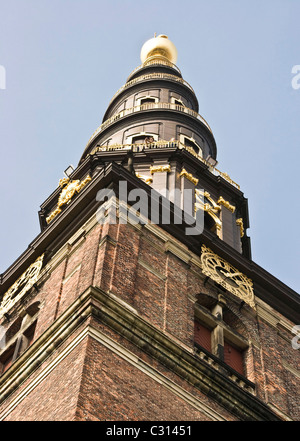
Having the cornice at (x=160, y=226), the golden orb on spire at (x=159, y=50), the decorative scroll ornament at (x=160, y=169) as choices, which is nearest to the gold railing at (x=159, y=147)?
the decorative scroll ornament at (x=160, y=169)

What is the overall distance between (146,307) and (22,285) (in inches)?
254

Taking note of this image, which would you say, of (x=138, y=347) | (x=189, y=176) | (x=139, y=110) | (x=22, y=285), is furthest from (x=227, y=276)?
(x=139, y=110)

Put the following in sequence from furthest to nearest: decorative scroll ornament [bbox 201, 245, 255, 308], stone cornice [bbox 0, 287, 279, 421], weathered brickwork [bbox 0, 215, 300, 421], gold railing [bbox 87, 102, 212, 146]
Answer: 1. gold railing [bbox 87, 102, 212, 146]
2. decorative scroll ornament [bbox 201, 245, 255, 308]
3. stone cornice [bbox 0, 287, 279, 421]
4. weathered brickwork [bbox 0, 215, 300, 421]

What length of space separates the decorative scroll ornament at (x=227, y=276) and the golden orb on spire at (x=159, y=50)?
969 inches

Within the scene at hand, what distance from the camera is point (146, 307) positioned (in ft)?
86.2

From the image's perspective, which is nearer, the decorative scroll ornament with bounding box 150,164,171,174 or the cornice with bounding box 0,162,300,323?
the cornice with bounding box 0,162,300,323

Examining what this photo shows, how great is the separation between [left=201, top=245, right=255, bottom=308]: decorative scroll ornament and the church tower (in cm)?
5

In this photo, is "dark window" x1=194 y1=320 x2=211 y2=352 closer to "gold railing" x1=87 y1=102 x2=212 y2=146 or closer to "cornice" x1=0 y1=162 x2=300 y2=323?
"cornice" x1=0 y1=162 x2=300 y2=323

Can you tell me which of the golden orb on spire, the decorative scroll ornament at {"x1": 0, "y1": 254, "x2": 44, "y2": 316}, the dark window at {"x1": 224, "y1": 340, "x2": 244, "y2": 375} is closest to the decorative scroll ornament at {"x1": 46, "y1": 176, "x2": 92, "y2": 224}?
the decorative scroll ornament at {"x1": 0, "y1": 254, "x2": 44, "y2": 316}

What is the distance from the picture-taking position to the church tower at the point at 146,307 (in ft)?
76.6

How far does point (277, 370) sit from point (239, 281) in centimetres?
356

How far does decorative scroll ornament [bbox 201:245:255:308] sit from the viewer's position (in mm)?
30266
